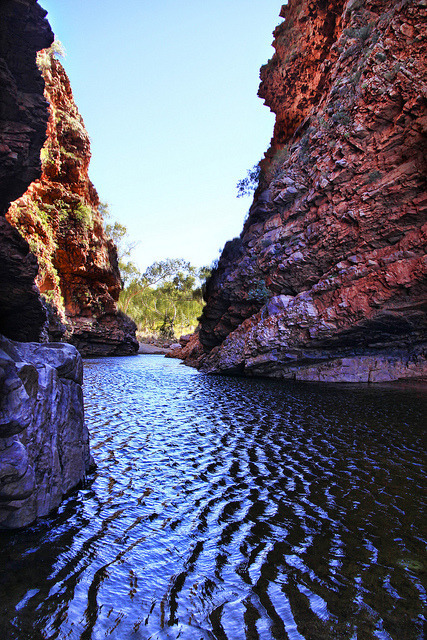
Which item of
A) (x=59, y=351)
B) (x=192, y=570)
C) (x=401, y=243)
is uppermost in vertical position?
(x=401, y=243)

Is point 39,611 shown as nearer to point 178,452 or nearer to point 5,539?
point 5,539

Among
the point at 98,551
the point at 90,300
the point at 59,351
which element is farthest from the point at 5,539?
the point at 90,300

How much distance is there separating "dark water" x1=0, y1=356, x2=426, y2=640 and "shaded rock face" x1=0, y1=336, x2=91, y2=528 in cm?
45

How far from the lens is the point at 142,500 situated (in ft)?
22.0

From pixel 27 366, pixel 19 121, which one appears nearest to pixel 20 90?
pixel 19 121

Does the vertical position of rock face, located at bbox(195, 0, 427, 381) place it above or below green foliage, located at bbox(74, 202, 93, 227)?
below

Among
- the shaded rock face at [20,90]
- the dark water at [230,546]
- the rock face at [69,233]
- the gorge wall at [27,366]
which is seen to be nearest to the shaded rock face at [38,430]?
the gorge wall at [27,366]

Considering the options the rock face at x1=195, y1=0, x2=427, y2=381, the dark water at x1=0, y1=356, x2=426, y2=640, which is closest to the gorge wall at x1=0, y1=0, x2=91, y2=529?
the dark water at x1=0, y1=356, x2=426, y2=640

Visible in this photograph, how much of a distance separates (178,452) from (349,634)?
21.2ft

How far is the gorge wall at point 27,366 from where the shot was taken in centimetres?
548

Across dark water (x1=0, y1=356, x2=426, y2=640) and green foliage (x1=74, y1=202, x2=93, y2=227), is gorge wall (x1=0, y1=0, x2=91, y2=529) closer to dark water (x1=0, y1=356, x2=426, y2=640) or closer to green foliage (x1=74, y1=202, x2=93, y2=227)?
dark water (x1=0, y1=356, x2=426, y2=640)

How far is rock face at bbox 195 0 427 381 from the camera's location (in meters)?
18.5

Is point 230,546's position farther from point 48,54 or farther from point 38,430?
point 48,54

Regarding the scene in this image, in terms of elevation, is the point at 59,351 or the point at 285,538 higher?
the point at 59,351
